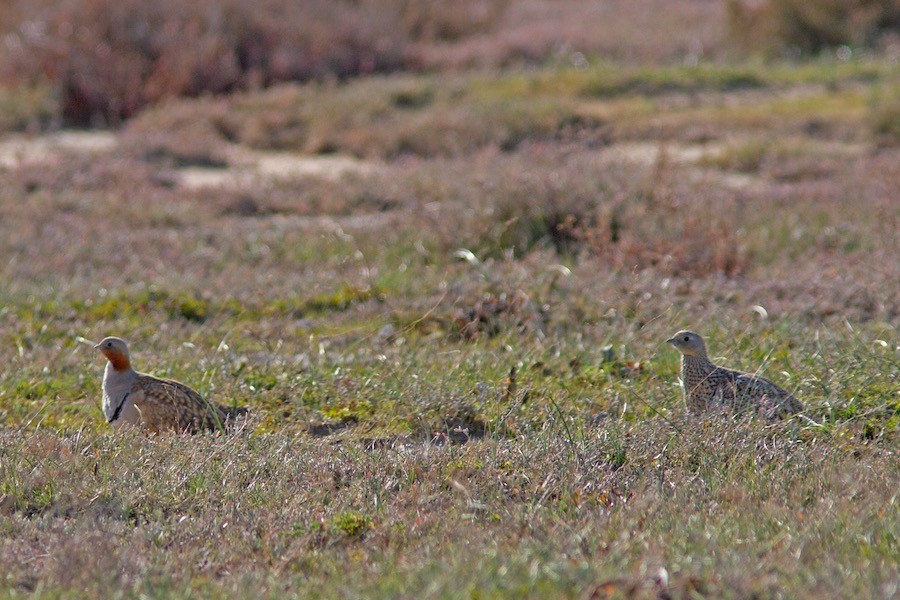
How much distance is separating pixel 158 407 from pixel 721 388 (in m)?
2.67

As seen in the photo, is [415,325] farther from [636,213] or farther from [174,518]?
[174,518]

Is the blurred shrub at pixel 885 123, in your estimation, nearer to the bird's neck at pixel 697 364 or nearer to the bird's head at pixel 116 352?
the bird's neck at pixel 697 364

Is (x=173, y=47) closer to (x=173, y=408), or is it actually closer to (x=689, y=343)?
(x=173, y=408)

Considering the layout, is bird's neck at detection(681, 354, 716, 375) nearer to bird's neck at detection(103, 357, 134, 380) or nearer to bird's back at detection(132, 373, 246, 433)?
bird's back at detection(132, 373, 246, 433)

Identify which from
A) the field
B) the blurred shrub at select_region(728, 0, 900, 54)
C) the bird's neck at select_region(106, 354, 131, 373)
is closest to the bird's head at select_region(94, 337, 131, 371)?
the bird's neck at select_region(106, 354, 131, 373)

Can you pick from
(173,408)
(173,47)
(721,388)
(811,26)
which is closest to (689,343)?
(721,388)

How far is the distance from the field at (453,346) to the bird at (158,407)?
23cm

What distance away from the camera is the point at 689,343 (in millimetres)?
5980

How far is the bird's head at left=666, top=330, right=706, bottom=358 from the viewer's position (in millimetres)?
5977

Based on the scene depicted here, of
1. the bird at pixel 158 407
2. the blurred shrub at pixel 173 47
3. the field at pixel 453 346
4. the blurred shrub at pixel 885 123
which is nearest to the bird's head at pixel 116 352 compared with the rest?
the bird at pixel 158 407

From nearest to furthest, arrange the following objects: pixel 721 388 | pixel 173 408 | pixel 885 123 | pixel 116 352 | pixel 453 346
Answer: pixel 721 388 → pixel 173 408 → pixel 116 352 → pixel 453 346 → pixel 885 123

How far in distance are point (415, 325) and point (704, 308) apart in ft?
5.93

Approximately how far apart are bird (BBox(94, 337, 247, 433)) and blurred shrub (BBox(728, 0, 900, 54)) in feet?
55.2

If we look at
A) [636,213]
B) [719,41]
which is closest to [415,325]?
[636,213]
